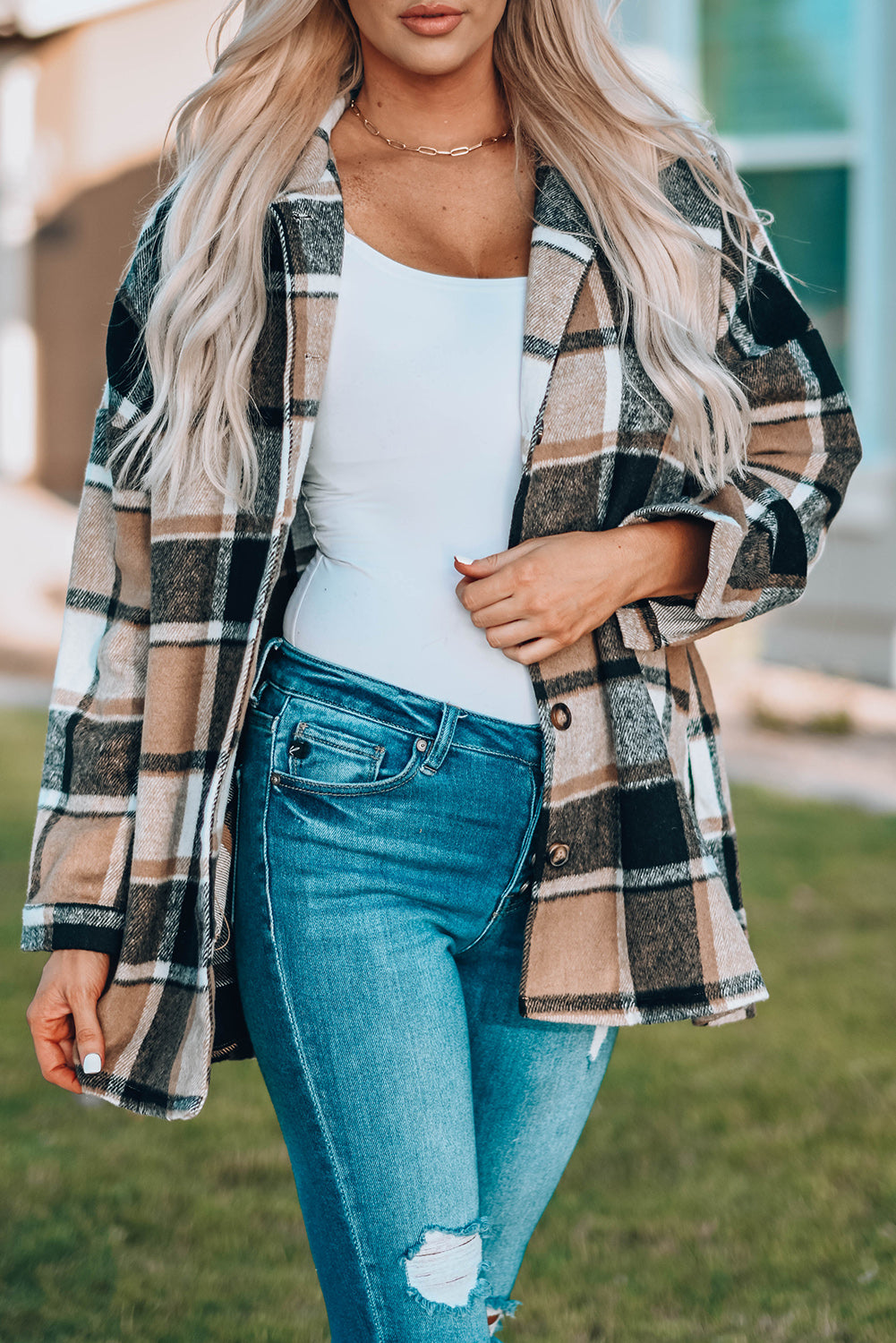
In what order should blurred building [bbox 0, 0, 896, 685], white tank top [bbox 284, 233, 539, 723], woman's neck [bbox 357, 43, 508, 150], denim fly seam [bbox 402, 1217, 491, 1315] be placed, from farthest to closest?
blurred building [bbox 0, 0, 896, 685]
woman's neck [bbox 357, 43, 508, 150]
white tank top [bbox 284, 233, 539, 723]
denim fly seam [bbox 402, 1217, 491, 1315]

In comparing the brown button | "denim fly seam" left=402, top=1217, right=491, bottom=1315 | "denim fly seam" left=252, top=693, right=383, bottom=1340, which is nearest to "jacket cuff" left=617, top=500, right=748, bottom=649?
the brown button

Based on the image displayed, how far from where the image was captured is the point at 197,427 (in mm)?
1834

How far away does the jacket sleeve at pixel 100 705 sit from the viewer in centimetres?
184

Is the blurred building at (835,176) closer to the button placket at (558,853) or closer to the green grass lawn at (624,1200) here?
the green grass lawn at (624,1200)

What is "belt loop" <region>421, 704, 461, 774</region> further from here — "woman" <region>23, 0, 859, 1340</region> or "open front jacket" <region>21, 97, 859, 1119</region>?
"open front jacket" <region>21, 97, 859, 1119</region>

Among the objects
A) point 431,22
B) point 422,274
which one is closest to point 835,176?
point 431,22

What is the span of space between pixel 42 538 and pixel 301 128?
387 inches

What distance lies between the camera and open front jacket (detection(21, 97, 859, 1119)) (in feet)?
5.87

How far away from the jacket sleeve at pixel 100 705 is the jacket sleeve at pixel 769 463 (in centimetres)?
63

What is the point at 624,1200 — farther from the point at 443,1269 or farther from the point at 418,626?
the point at 418,626

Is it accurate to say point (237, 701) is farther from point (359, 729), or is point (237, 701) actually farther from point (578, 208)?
point (578, 208)

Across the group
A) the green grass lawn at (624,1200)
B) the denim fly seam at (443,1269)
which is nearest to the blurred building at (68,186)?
the green grass lawn at (624,1200)

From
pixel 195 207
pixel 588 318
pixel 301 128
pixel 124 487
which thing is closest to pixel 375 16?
pixel 301 128

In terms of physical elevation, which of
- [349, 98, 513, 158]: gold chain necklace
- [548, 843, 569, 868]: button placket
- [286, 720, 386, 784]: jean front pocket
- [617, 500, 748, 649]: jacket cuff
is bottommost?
[548, 843, 569, 868]: button placket
